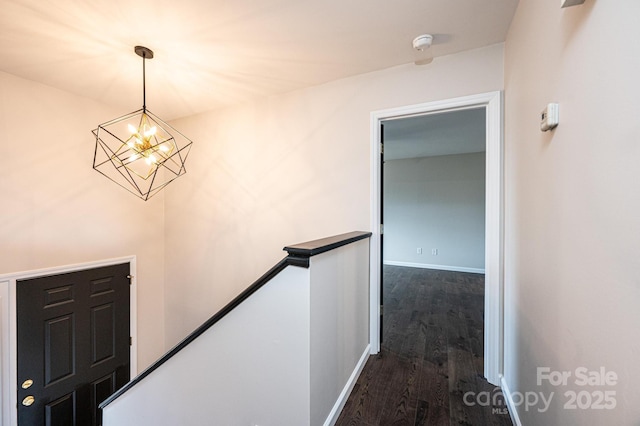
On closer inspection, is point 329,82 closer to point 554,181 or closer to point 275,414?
point 554,181

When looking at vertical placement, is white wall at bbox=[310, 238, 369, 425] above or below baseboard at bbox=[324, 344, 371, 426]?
above

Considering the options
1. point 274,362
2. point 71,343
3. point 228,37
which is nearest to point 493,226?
point 274,362

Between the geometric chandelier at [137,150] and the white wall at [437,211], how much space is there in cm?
486

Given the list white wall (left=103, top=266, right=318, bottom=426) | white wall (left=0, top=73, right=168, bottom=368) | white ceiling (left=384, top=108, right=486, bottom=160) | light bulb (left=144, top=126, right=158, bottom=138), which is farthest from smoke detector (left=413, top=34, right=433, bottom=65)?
white wall (left=0, top=73, right=168, bottom=368)

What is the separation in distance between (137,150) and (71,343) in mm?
2519

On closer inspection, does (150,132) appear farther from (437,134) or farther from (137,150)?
(437,134)

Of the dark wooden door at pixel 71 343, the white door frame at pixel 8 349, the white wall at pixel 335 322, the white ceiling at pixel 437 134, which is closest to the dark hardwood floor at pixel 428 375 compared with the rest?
the white wall at pixel 335 322

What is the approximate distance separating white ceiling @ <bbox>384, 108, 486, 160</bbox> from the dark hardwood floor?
241cm

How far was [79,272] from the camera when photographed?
292cm

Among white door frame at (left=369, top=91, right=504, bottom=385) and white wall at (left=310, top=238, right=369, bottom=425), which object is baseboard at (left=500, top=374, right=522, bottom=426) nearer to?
white door frame at (left=369, top=91, right=504, bottom=385)

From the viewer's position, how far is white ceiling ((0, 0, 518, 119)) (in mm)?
1674

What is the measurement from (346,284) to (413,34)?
1907 mm

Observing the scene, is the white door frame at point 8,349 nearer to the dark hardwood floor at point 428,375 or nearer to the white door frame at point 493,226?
the dark hardwood floor at point 428,375

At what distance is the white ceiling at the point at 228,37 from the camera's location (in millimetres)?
1674
